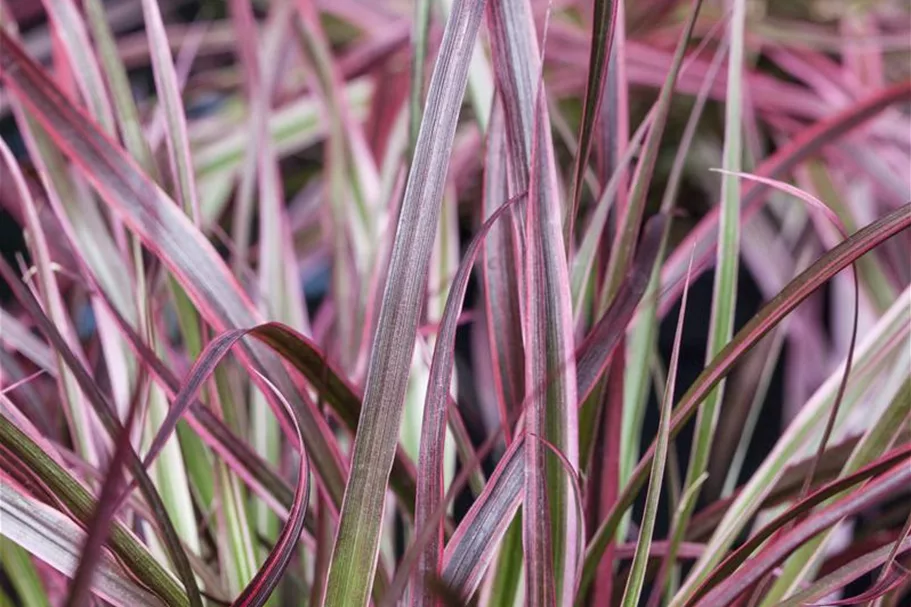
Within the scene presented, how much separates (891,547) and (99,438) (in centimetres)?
31

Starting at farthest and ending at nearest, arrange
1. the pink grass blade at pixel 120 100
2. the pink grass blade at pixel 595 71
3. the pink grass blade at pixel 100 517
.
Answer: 1. the pink grass blade at pixel 120 100
2. the pink grass blade at pixel 595 71
3. the pink grass blade at pixel 100 517

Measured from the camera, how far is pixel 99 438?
1.25 feet

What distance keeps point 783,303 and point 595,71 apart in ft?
0.31

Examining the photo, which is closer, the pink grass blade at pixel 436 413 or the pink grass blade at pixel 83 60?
the pink grass blade at pixel 436 413

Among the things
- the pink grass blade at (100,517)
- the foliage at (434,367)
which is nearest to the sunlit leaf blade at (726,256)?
the foliage at (434,367)

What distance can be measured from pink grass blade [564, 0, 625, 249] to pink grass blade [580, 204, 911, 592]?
72mm

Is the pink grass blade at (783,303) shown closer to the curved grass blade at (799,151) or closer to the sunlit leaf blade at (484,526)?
the sunlit leaf blade at (484,526)

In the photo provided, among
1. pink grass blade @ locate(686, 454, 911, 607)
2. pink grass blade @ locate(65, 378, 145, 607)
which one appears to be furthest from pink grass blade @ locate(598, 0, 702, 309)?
pink grass blade @ locate(65, 378, 145, 607)

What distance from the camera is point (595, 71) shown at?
0.29 meters

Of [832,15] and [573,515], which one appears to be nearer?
[573,515]

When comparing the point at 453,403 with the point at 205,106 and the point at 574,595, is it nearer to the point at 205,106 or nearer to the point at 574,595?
the point at 574,595

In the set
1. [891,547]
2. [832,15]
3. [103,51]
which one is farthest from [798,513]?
[832,15]

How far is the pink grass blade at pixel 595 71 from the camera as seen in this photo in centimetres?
29

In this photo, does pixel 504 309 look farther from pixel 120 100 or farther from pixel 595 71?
pixel 120 100
